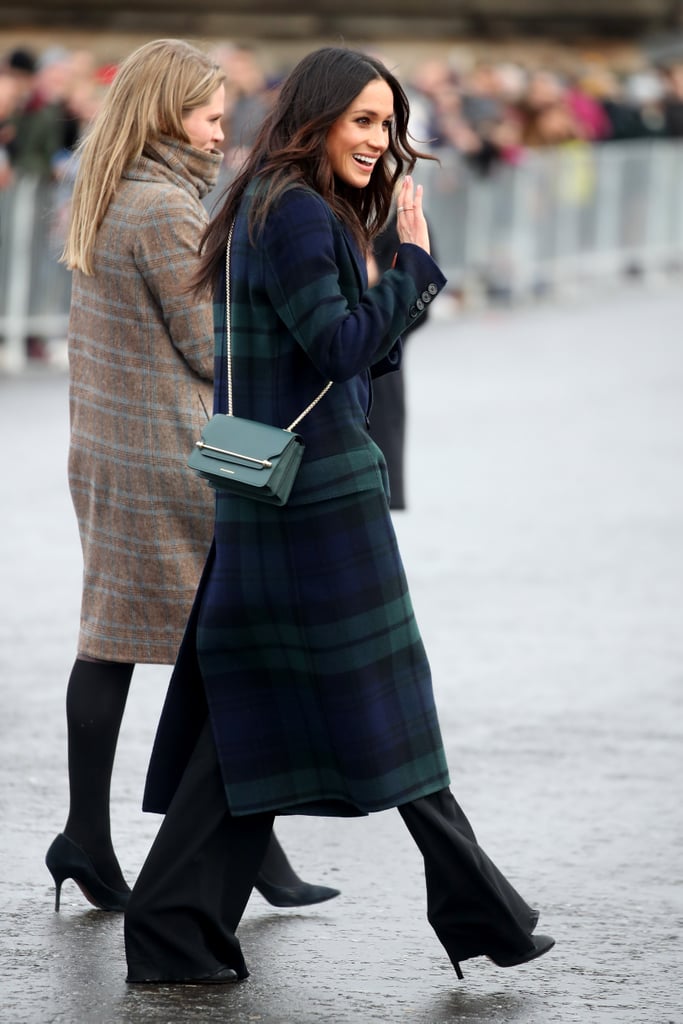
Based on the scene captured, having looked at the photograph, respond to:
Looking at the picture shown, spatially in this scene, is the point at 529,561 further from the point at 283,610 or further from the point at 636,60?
the point at 636,60

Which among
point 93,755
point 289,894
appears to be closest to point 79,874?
point 93,755

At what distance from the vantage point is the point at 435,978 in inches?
173

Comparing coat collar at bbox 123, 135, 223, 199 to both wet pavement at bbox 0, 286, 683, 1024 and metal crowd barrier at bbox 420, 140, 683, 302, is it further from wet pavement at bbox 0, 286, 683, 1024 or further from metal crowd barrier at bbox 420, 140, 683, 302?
metal crowd barrier at bbox 420, 140, 683, 302

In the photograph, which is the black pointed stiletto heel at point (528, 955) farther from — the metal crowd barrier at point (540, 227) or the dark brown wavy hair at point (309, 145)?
the metal crowd barrier at point (540, 227)

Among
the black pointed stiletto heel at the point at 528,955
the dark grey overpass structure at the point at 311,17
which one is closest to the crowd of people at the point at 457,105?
the dark grey overpass structure at the point at 311,17

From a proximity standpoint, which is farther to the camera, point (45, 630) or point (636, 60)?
point (636, 60)

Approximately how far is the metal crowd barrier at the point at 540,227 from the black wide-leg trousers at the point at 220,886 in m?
11.3

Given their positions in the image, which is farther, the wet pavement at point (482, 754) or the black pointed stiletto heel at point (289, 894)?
the black pointed stiletto heel at point (289, 894)

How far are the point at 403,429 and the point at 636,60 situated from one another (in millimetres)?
28558

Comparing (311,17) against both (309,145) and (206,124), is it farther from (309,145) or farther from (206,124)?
(309,145)

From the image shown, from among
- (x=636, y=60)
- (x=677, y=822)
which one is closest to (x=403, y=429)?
(x=677, y=822)

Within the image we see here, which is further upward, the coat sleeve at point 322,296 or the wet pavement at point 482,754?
the coat sleeve at point 322,296

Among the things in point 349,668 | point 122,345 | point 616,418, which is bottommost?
point 616,418

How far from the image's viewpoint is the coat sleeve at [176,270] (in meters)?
4.61
